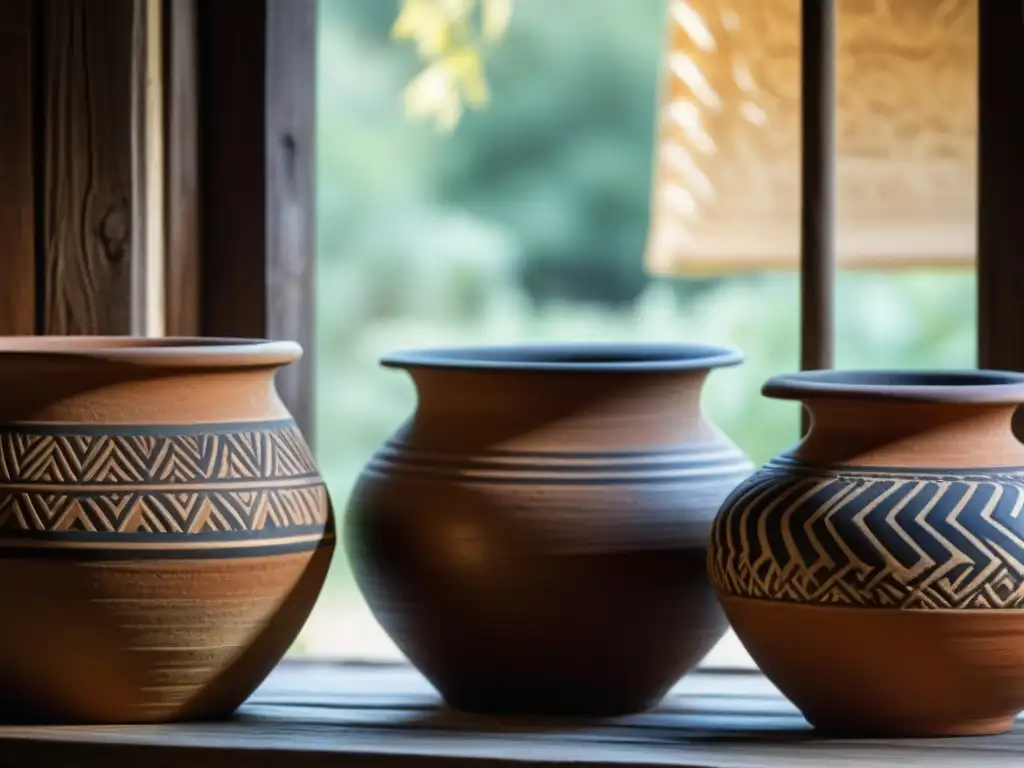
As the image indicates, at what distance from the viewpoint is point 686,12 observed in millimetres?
1720

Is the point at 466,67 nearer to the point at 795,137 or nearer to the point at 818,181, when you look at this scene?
the point at 795,137

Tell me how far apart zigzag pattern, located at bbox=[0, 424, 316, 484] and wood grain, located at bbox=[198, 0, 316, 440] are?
31 cm

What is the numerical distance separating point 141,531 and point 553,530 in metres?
0.30

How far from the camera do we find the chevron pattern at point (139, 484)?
1134mm

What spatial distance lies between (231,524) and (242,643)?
0.31 feet

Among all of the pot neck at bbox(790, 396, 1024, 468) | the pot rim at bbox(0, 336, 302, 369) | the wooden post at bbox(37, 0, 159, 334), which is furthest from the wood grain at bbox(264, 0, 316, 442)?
the pot neck at bbox(790, 396, 1024, 468)

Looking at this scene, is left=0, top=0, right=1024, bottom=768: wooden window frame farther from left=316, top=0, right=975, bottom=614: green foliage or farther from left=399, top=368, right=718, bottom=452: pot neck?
left=316, top=0, right=975, bottom=614: green foliage

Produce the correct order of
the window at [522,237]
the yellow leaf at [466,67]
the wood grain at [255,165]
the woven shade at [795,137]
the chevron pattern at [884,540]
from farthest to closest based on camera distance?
the window at [522,237], the yellow leaf at [466,67], the woven shade at [795,137], the wood grain at [255,165], the chevron pattern at [884,540]

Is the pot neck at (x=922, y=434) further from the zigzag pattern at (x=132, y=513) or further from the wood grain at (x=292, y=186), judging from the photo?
the wood grain at (x=292, y=186)

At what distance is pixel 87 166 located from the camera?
141cm

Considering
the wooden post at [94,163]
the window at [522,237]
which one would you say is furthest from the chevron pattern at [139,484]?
the window at [522,237]

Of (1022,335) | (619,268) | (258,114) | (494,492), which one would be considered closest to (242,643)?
(494,492)

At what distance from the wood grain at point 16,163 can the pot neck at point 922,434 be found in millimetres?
710

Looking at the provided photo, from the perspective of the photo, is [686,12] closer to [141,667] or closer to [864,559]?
[864,559]
